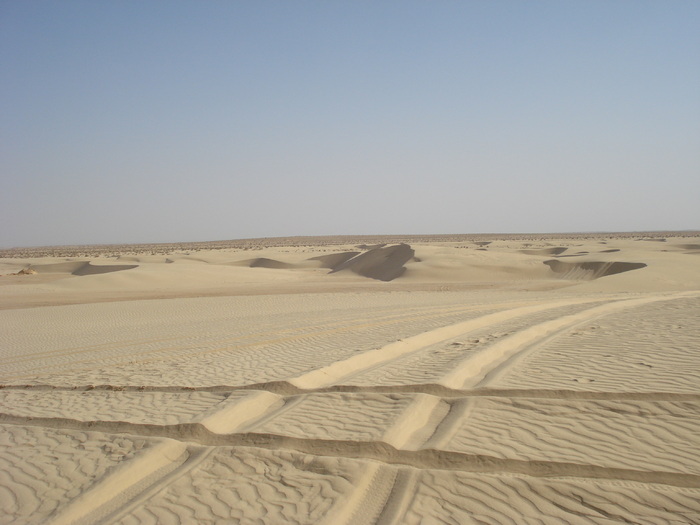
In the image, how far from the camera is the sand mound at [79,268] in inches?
1499

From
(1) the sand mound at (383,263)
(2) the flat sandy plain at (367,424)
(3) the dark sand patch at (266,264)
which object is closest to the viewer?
(2) the flat sandy plain at (367,424)

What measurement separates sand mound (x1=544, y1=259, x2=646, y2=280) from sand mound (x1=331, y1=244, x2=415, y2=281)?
9.47m

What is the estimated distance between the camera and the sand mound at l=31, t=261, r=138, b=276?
38062 millimetres

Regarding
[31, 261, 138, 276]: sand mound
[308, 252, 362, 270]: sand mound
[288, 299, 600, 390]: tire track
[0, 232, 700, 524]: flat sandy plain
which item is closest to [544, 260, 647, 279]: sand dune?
[0, 232, 700, 524]: flat sandy plain

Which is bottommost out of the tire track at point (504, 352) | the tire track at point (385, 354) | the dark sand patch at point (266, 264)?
the dark sand patch at point (266, 264)

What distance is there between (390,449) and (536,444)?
133 centimetres

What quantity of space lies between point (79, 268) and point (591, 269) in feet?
121

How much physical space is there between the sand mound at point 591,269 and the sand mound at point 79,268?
2930cm

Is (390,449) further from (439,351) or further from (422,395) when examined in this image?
(439,351)

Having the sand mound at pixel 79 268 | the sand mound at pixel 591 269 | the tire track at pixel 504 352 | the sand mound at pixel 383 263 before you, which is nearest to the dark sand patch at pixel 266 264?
the sand mound at pixel 383 263

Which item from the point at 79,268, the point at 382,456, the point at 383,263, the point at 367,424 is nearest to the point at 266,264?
the point at 383,263

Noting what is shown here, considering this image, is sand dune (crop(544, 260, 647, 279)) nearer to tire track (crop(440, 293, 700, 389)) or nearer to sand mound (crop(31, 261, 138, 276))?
tire track (crop(440, 293, 700, 389))

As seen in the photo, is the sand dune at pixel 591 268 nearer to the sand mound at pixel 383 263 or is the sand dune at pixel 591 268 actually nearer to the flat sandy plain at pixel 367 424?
the sand mound at pixel 383 263

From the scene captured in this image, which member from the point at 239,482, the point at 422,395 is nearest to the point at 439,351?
the point at 422,395
